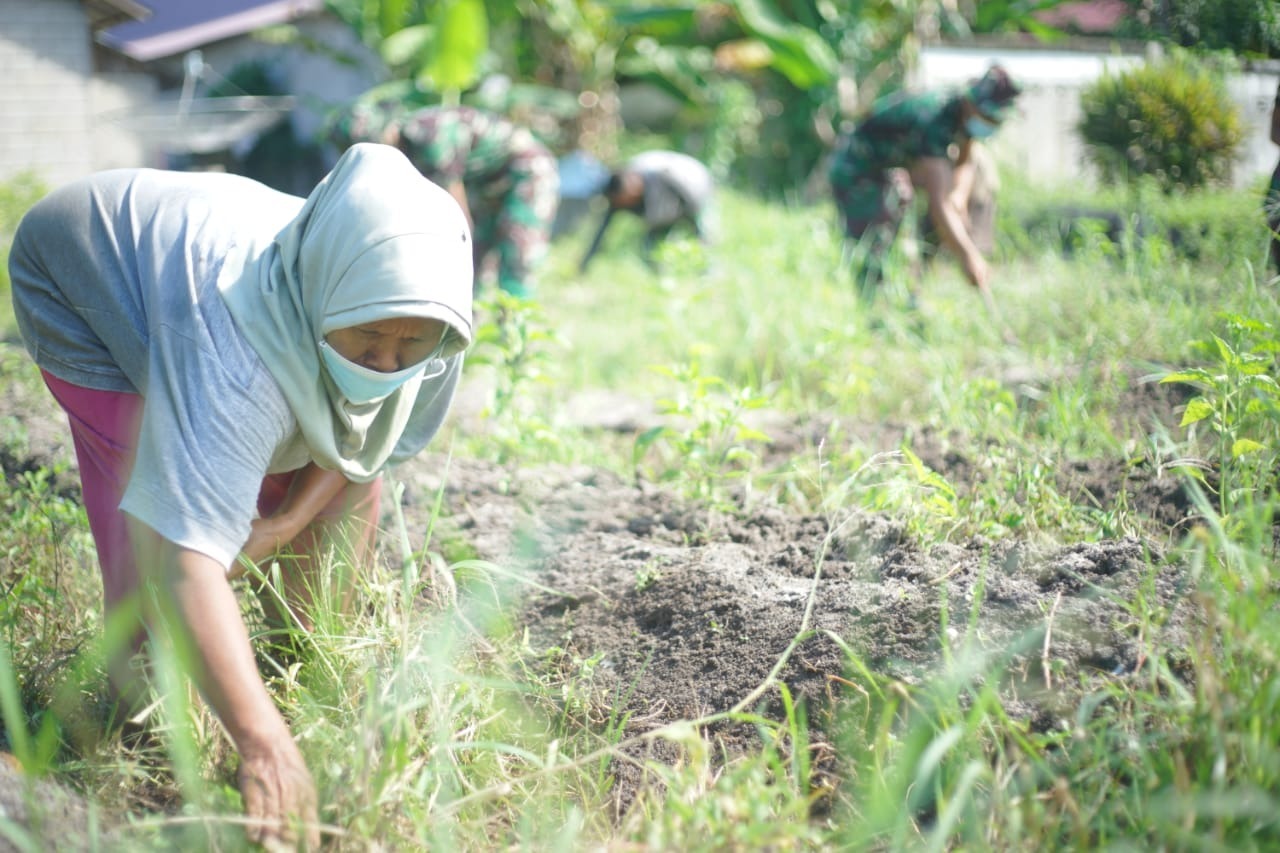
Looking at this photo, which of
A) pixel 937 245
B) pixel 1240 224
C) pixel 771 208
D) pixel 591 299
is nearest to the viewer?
pixel 1240 224

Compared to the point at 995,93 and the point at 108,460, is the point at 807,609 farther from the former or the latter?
the point at 995,93

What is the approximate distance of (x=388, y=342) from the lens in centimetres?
167

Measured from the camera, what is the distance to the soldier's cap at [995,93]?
4453 millimetres

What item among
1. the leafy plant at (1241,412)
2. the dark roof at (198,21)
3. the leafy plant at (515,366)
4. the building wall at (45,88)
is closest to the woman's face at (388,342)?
the leafy plant at (515,366)

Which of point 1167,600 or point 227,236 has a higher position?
point 227,236

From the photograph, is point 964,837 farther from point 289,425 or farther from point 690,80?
point 690,80

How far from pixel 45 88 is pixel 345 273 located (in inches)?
359

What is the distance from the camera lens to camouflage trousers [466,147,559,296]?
5180 millimetres

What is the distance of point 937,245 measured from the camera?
6211mm

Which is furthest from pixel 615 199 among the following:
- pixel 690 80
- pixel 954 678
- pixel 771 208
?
pixel 954 678

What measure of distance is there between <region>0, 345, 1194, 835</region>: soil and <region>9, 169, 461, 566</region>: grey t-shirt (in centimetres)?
57

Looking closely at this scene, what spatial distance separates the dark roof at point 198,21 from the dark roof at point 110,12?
3.92 feet

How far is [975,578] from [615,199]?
17.3 feet

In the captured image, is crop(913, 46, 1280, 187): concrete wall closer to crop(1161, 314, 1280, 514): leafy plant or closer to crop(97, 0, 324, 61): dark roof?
crop(1161, 314, 1280, 514): leafy plant
